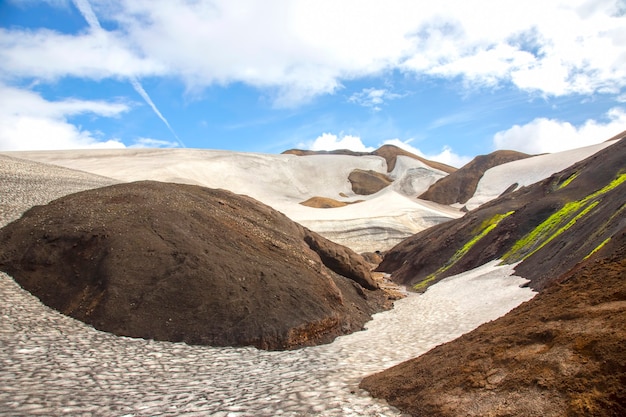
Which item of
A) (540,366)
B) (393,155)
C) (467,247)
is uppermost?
(393,155)

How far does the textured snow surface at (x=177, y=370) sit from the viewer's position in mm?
6934

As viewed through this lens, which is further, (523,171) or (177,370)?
(523,171)

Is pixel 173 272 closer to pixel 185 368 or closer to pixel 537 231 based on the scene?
pixel 185 368

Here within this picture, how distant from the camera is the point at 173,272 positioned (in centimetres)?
1357

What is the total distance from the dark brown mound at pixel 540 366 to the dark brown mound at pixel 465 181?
86.4 meters

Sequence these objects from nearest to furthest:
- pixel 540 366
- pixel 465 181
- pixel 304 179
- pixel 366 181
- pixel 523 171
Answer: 1. pixel 540 366
2. pixel 523 171
3. pixel 465 181
4. pixel 304 179
5. pixel 366 181

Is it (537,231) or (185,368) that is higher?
(537,231)

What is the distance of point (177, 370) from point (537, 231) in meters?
20.9

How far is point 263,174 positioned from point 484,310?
271ft

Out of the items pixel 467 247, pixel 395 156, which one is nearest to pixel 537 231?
pixel 467 247

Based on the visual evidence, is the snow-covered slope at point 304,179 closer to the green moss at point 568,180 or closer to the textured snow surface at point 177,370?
the green moss at point 568,180

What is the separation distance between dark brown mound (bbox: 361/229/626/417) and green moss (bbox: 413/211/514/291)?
19.8 metres

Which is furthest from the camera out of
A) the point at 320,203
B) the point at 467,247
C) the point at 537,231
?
the point at 320,203

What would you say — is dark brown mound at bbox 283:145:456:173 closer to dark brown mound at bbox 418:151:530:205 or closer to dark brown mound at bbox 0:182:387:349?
dark brown mound at bbox 418:151:530:205
